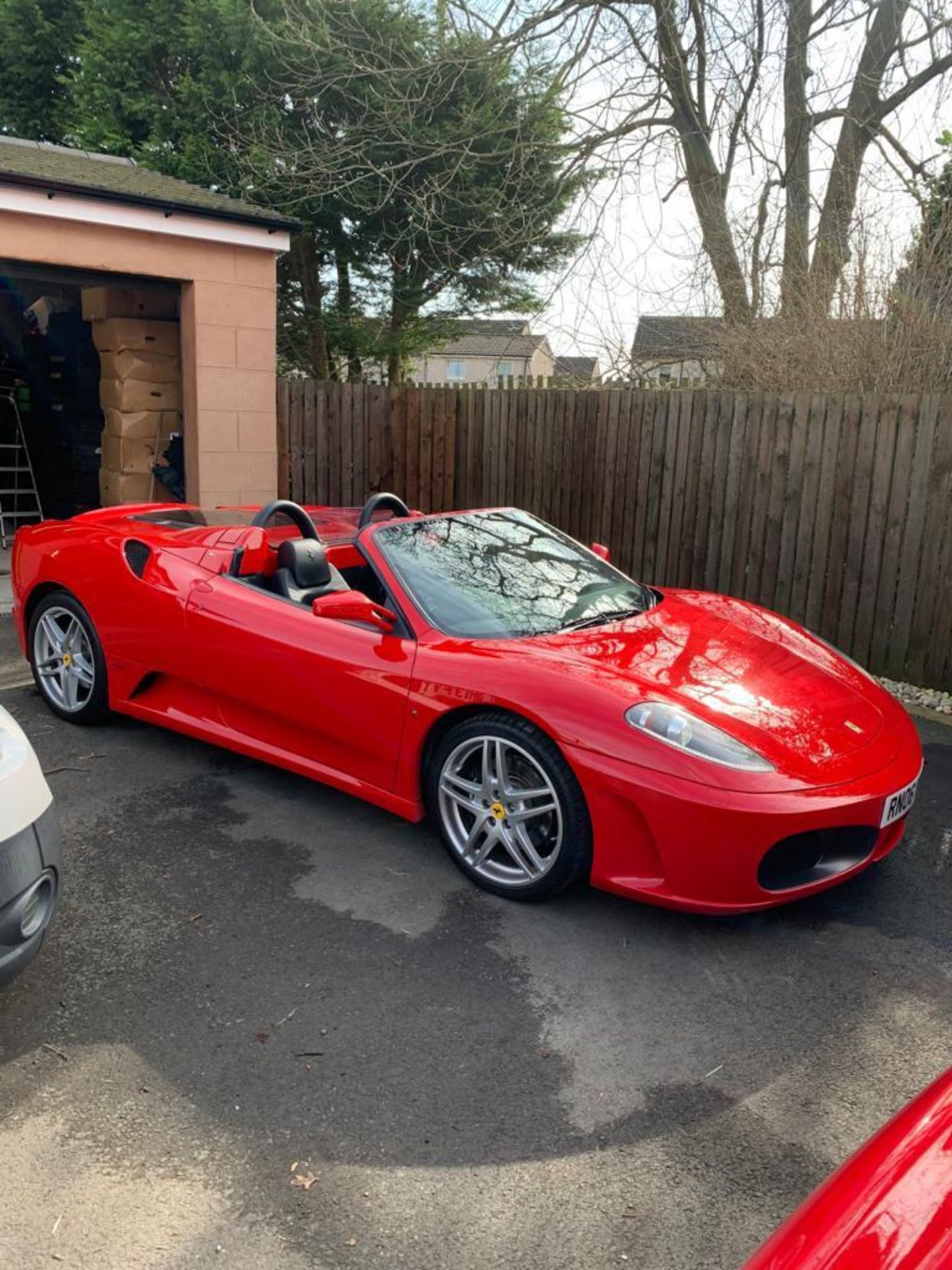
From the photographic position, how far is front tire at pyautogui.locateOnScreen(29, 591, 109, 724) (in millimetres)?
4801

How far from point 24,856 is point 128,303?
9.43m

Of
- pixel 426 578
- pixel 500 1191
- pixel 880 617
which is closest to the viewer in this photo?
pixel 500 1191

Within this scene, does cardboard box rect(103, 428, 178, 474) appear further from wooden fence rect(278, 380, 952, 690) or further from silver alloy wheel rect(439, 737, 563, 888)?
silver alloy wheel rect(439, 737, 563, 888)

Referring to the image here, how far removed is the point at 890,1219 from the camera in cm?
129

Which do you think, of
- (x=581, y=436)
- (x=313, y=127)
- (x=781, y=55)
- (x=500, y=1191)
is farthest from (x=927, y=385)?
(x=313, y=127)

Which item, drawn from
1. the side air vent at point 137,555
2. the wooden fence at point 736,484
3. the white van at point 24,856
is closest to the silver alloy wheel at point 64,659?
the side air vent at point 137,555

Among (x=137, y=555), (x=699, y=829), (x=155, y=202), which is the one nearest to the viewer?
(x=699, y=829)

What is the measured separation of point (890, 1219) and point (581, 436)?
742 centimetres

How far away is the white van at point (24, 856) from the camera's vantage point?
2318 mm

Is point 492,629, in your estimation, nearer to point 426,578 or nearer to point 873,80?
point 426,578

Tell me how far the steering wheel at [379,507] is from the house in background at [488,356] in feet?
15.1

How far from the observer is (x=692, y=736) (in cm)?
308

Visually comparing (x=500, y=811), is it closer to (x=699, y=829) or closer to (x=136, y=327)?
(x=699, y=829)

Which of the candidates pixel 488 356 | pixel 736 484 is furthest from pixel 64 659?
pixel 488 356
